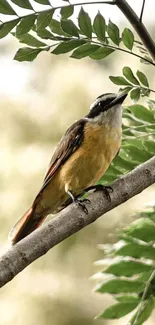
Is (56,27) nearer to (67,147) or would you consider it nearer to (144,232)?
(144,232)

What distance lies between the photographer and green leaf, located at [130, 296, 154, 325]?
125cm

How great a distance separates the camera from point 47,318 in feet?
A: 14.5

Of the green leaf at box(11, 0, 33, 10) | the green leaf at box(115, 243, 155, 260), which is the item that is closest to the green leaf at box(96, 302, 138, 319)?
the green leaf at box(115, 243, 155, 260)

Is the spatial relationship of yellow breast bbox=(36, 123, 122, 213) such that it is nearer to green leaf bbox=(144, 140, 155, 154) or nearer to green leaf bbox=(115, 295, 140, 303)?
green leaf bbox=(144, 140, 155, 154)

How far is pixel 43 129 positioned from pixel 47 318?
1413 mm

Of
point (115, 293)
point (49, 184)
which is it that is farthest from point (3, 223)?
point (115, 293)

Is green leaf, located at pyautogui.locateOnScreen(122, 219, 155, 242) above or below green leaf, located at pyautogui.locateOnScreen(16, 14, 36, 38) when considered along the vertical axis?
below

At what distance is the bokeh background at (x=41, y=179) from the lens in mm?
4465

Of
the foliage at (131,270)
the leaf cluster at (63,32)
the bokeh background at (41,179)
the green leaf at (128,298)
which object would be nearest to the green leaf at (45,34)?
the leaf cluster at (63,32)

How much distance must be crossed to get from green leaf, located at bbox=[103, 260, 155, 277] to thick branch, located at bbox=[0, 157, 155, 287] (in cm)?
23

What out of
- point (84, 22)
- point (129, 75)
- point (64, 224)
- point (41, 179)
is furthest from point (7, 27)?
point (41, 179)

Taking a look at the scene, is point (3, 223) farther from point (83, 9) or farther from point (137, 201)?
point (83, 9)

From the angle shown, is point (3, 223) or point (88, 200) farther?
point (3, 223)

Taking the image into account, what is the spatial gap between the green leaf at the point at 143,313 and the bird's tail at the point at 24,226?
1.32 ft
